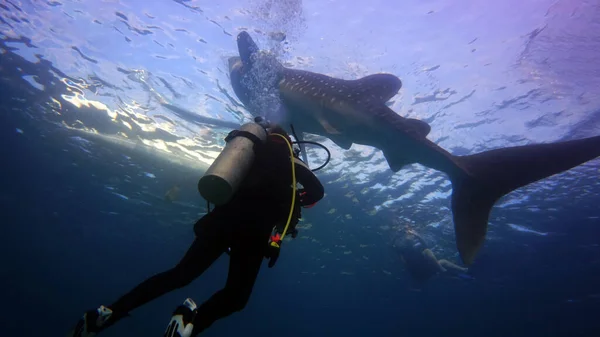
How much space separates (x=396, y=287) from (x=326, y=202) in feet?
63.6

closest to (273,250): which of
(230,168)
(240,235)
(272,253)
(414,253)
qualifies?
(272,253)

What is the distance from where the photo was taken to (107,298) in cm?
5725

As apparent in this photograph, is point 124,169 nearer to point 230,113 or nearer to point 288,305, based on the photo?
point 230,113

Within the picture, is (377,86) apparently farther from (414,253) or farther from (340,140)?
(414,253)

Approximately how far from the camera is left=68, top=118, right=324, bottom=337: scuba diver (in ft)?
8.82

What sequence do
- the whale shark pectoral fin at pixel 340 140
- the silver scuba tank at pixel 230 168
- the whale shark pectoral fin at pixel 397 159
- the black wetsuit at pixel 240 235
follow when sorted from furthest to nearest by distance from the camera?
the whale shark pectoral fin at pixel 340 140
the whale shark pectoral fin at pixel 397 159
the black wetsuit at pixel 240 235
the silver scuba tank at pixel 230 168

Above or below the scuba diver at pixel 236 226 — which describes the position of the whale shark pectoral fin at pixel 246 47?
above

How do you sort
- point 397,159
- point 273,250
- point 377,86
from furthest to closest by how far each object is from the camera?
A: point 377,86 < point 397,159 < point 273,250

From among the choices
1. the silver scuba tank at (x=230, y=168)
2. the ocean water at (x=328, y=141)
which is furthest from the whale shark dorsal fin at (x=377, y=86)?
the silver scuba tank at (x=230, y=168)

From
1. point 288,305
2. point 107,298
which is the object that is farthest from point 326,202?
point 107,298

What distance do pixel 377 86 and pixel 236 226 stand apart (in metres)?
6.54

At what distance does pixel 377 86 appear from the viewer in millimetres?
8109

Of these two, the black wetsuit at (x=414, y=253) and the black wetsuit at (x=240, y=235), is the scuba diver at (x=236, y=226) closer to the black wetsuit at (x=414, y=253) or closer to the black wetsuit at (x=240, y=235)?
the black wetsuit at (x=240, y=235)

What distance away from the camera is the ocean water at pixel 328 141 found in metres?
8.54
